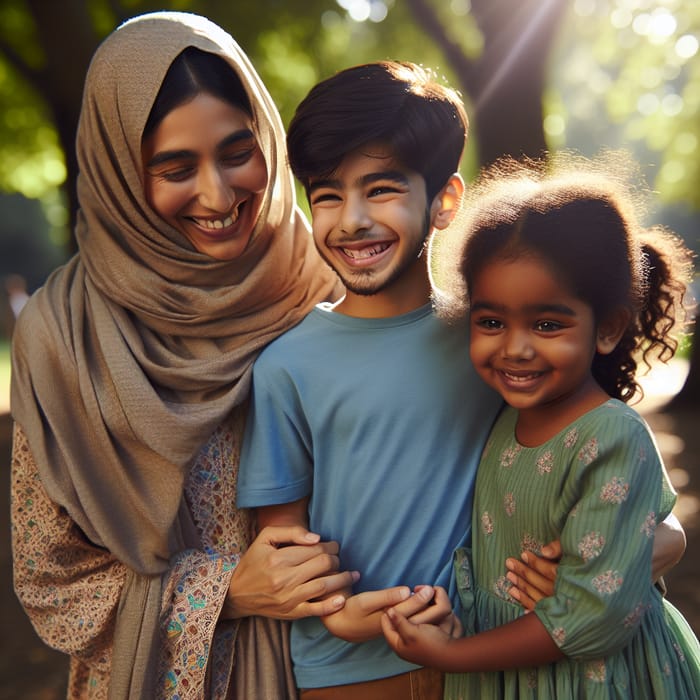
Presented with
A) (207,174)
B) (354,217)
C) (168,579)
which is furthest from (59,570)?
(354,217)

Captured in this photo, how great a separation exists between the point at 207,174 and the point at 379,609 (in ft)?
3.71

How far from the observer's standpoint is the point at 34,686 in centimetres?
486

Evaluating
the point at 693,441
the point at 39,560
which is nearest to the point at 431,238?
the point at 39,560

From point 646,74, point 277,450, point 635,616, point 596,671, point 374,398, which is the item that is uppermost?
point 646,74

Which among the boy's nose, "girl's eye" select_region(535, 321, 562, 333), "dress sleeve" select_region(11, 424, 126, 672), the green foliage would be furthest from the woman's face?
the green foliage

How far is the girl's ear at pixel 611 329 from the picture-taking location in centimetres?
183

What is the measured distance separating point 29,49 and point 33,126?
2.97 meters

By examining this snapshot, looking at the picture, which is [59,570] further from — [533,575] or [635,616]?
[635,616]

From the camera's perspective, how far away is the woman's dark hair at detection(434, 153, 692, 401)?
70.2 inches

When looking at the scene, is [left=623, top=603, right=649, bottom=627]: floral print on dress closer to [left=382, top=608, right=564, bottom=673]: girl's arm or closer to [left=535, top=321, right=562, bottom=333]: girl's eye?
[left=382, top=608, right=564, bottom=673]: girl's arm

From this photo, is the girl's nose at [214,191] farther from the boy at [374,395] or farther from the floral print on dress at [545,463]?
the floral print on dress at [545,463]

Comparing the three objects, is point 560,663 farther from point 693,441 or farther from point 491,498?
point 693,441

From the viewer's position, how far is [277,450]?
201 cm

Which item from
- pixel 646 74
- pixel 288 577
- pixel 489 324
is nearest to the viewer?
pixel 489 324
